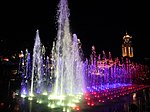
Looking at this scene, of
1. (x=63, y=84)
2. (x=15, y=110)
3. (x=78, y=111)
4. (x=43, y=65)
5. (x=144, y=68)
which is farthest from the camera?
(x=144, y=68)

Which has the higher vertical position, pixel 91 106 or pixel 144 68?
pixel 144 68

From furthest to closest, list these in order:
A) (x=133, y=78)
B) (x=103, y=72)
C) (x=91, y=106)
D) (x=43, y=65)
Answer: (x=133, y=78) < (x=103, y=72) < (x=43, y=65) < (x=91, y=106)

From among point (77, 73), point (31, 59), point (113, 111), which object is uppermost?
point (31, 59)

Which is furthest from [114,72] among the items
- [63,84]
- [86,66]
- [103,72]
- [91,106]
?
[91,106]

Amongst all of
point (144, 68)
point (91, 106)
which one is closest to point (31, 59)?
point (91, 106)

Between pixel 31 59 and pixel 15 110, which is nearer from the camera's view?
pixel 15 110

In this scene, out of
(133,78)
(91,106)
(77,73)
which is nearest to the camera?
(91,106)

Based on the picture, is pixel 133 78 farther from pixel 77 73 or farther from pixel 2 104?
pixel 2 104

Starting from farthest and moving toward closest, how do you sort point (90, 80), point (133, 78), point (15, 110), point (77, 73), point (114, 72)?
point (133, 78) → point (114, 72) → point (90, 80) → point (77, 73) → point (15, 110)

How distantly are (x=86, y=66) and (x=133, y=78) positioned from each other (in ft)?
111

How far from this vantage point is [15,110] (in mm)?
10938

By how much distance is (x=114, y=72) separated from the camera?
68500 millimetres

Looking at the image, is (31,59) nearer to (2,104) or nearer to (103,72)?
(103,72)

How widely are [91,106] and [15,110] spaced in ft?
16.1
